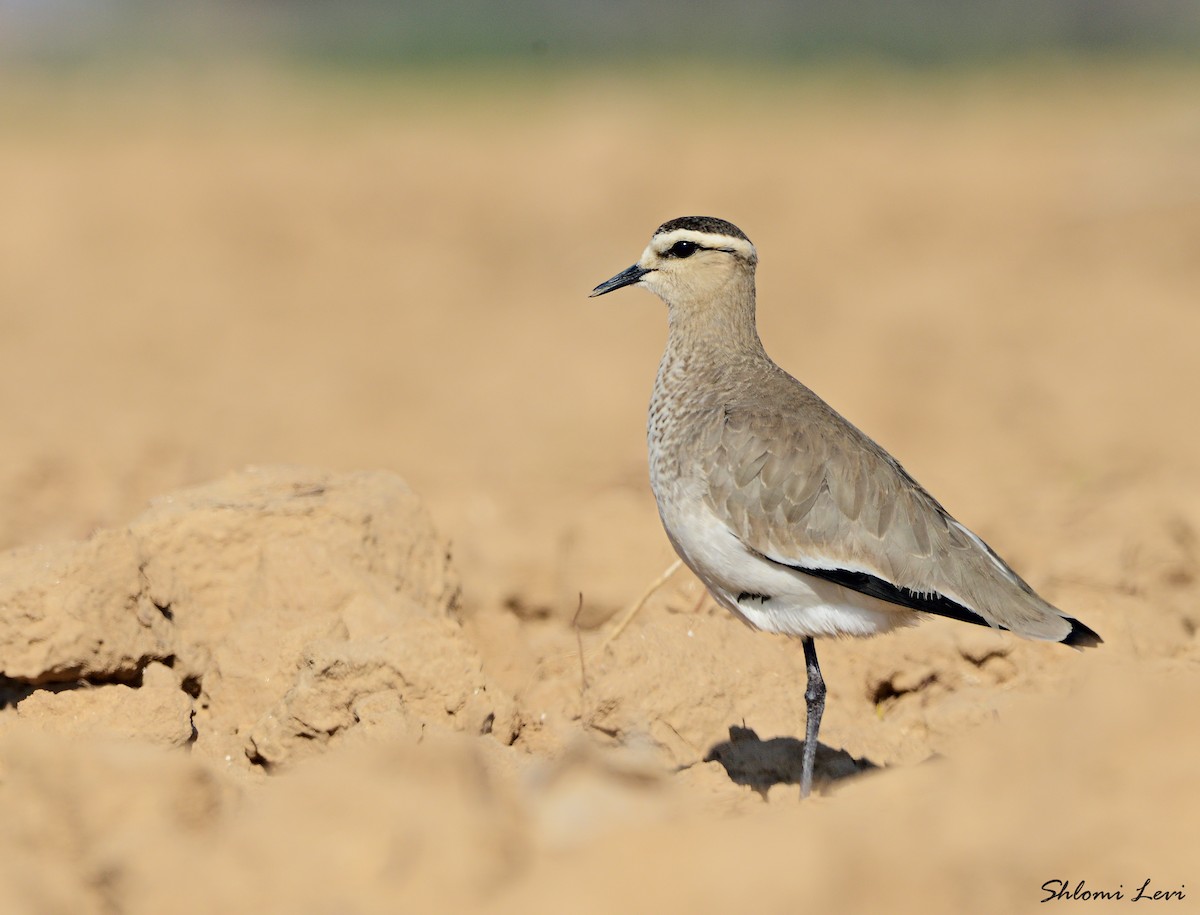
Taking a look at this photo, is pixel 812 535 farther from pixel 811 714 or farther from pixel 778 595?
pixel 811 714

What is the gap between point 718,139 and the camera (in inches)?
809

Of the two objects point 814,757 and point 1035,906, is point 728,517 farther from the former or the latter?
point 1035,906

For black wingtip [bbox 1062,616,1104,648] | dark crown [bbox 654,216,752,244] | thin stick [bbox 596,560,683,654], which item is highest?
dark crown [bbox 654,216,752,244]

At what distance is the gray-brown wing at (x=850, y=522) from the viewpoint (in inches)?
181

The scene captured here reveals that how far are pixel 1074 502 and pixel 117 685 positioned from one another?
484 cm

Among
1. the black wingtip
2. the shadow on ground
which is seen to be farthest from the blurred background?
the black wingtip

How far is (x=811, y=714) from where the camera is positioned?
15.7ft

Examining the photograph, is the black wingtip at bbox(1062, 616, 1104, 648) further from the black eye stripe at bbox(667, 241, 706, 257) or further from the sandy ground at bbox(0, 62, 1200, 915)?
the black eye stripe at bbox(667, 241, 706, 257)

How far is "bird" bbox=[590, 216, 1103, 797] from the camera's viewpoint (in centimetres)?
461

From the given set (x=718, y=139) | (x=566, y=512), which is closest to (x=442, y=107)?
(x=718, y=139)

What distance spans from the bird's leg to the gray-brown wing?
1.24 ft
